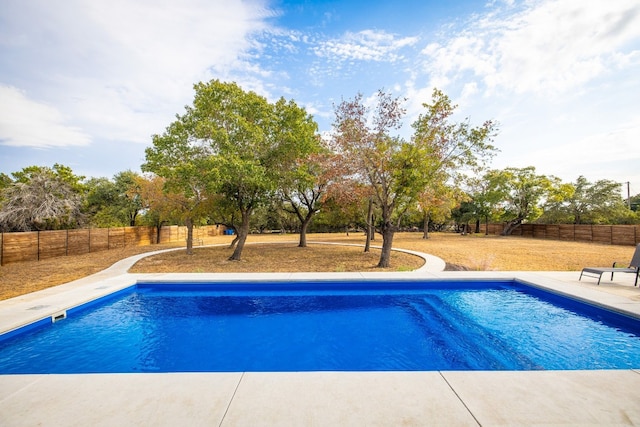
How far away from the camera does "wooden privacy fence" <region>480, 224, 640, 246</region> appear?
21.1m

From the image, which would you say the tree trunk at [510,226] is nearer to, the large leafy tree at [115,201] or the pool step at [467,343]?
the pool step at [467,343]

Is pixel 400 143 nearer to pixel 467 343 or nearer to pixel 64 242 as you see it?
pixel 467 343

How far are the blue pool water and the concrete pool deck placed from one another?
1105mm

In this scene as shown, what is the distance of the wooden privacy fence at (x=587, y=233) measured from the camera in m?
21.1

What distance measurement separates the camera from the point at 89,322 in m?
6.06

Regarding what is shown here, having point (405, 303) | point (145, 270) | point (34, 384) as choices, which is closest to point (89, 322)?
point (34, 384)

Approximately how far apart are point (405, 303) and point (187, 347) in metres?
5.23

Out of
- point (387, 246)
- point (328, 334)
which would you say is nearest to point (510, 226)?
point (387, 246)

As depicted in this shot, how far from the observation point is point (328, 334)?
18.5 feet

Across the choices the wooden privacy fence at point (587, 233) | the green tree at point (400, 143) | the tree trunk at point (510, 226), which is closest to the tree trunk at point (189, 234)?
the green tree at point (400, 143)

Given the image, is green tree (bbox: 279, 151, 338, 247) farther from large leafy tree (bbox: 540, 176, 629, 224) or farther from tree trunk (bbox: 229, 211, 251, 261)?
large leafy tree (bbox: 540, 176, 629, 224)

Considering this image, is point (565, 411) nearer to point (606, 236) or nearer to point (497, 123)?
point (497, 123)

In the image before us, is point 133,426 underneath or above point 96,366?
above

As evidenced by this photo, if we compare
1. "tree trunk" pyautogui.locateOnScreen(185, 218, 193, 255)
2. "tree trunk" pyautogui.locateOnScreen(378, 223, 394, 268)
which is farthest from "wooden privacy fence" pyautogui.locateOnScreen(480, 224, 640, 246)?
"tree trunk" pyautogui.locateOnScreen(185, 218, 193, 255)
